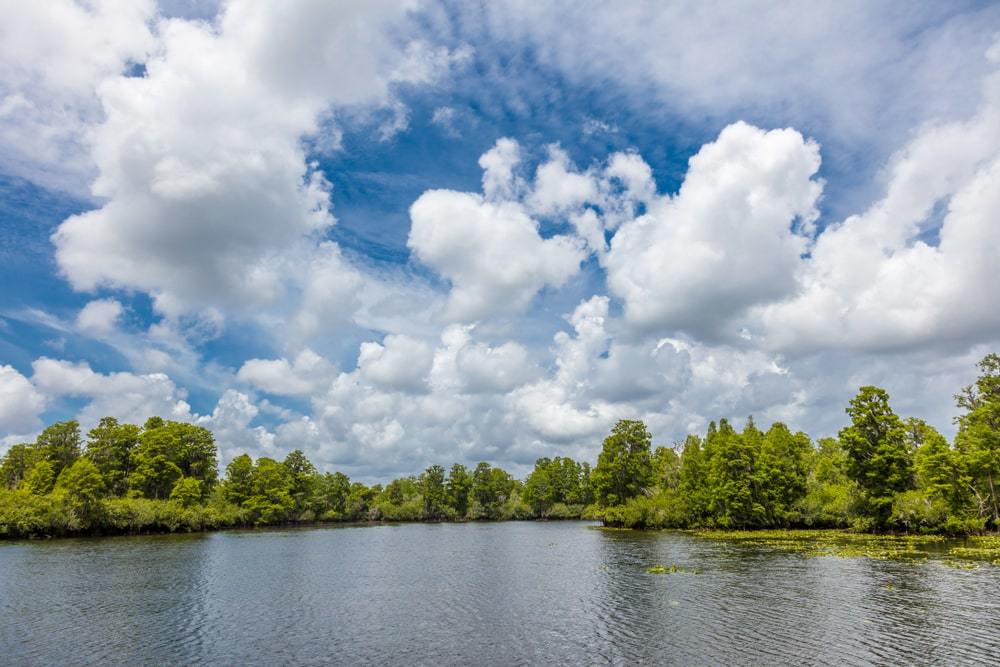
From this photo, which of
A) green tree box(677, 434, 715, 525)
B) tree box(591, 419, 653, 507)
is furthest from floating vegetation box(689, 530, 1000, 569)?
tree box(591, 419, 653, 507)

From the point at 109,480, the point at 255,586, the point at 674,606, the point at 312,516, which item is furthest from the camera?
the point at 312,516

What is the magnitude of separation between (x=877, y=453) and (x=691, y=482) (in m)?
37.3

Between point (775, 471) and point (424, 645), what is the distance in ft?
307

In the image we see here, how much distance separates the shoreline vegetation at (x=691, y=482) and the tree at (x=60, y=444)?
10.3 inches

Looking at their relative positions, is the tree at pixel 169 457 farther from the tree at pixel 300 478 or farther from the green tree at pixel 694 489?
the green tree at pixel 694 489

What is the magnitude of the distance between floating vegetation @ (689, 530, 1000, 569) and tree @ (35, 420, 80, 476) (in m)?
156

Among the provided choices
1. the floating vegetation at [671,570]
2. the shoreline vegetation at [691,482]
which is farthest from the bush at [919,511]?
the floating vegetation at [671,570]

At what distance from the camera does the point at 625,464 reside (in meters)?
136

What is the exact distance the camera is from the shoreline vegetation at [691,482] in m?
82.2

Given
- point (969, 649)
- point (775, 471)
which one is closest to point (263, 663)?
point (969, 649)

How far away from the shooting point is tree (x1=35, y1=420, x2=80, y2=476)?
14638 cm

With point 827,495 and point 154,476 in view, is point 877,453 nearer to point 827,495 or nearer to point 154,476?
point 827,495

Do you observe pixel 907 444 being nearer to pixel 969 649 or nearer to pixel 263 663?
pixel 969 649

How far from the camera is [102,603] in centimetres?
4691
